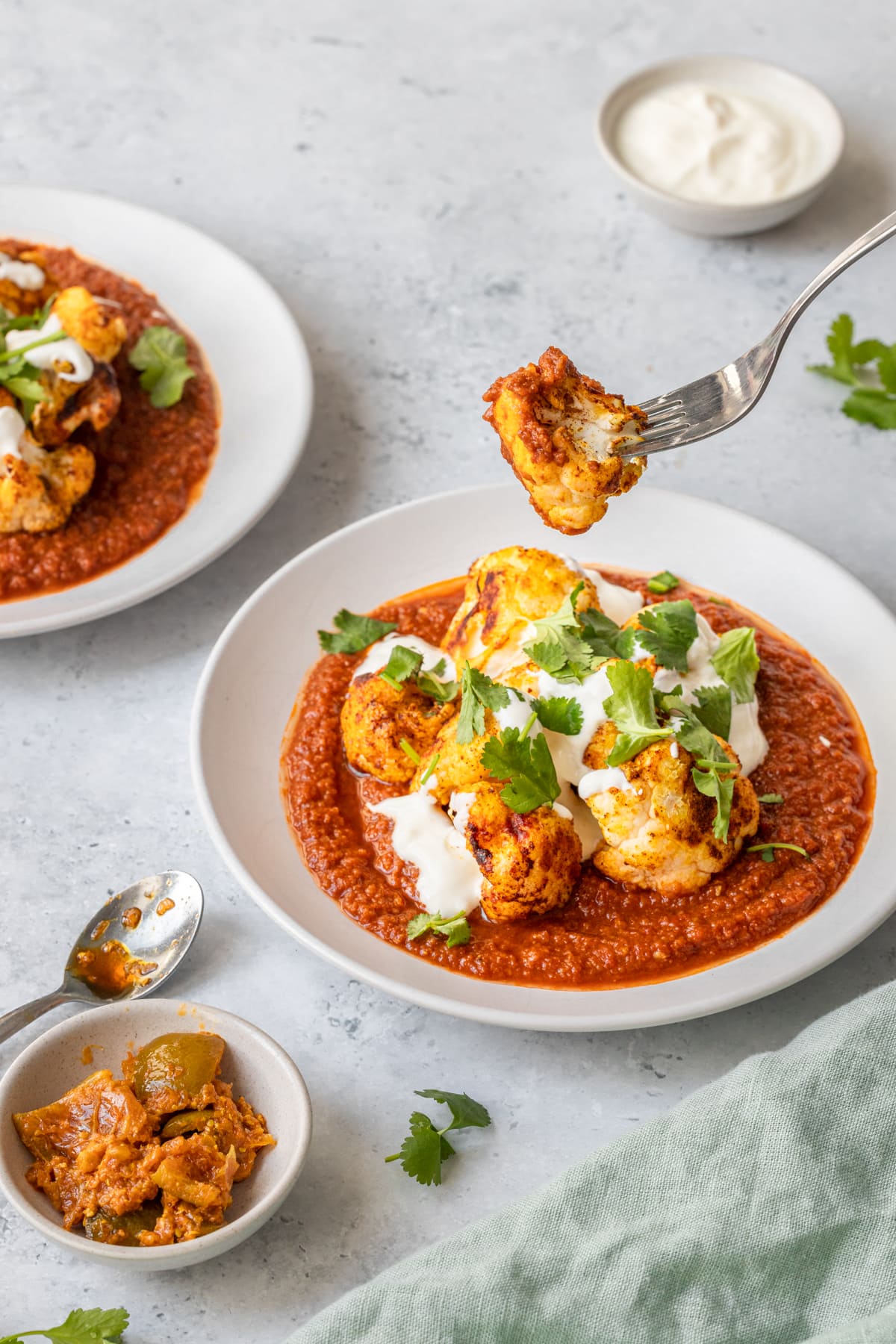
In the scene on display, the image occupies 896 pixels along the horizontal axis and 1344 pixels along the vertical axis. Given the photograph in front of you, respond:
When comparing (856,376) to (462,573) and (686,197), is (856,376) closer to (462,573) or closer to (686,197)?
(686,197)

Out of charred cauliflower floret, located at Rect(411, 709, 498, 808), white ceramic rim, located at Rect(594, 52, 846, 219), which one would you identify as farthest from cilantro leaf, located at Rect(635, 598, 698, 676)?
white ceramic rim, located at Rect(594, 52, 846, 219)

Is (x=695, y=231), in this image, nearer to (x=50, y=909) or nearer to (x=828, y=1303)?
(x=50, y=909)

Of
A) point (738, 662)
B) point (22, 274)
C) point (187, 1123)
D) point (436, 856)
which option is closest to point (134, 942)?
point (187, 1123)

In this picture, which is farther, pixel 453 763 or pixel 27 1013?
pixel 453 763

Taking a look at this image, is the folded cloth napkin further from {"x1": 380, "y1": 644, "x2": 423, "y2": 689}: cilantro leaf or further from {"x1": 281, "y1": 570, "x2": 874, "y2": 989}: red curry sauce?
{"x1": 380, "y1": 644, "x2": 423, "y2": 689}: cilantro leaf

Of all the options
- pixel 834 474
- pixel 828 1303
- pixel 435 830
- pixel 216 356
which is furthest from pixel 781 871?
pixel 216 356

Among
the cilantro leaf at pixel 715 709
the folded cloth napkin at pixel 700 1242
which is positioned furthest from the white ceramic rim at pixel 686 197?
the folded cloth napkin at pixel 700 1242
